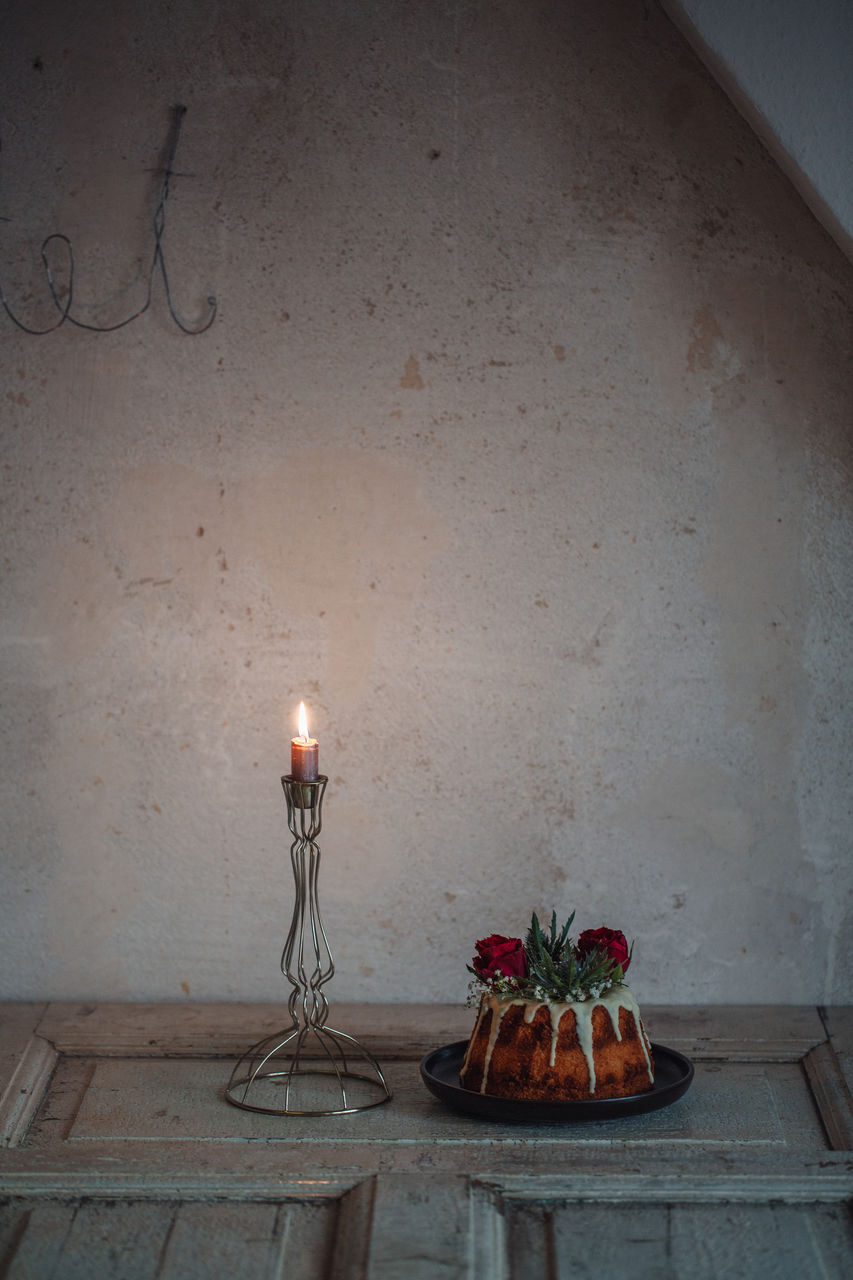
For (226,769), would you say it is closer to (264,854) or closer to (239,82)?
(264,854)

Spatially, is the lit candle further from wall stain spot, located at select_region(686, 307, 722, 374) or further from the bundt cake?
wall stain spot, located at select_region(686, 307, 722, 374)

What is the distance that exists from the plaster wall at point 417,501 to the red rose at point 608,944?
55 centimetres

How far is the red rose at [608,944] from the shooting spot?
5.39 ft

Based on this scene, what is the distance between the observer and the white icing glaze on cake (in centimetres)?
157

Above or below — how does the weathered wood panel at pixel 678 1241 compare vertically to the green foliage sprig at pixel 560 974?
below

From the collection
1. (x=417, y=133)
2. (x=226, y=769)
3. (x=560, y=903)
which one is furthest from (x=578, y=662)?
(x=417, y=133)

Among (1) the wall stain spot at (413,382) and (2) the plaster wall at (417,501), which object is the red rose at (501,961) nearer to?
(2) the plaster wall at (417,501)

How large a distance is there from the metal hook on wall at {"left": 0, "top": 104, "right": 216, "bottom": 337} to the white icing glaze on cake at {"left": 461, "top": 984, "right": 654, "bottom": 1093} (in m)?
1.41

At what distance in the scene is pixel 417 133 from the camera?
7.35ft

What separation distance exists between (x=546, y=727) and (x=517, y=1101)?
82 cm

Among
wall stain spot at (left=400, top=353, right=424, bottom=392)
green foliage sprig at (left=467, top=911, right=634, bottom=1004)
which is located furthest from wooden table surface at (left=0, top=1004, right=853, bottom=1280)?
wall stain spot at (left=400, top=353, right=424, bottom=392)

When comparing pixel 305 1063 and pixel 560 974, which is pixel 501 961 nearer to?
pixel 560 974

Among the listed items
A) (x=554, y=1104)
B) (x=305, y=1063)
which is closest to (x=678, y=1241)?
(x=554, y=1104)

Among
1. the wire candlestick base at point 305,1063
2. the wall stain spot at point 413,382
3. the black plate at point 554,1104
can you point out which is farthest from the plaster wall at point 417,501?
the black plate at point 554,1104
